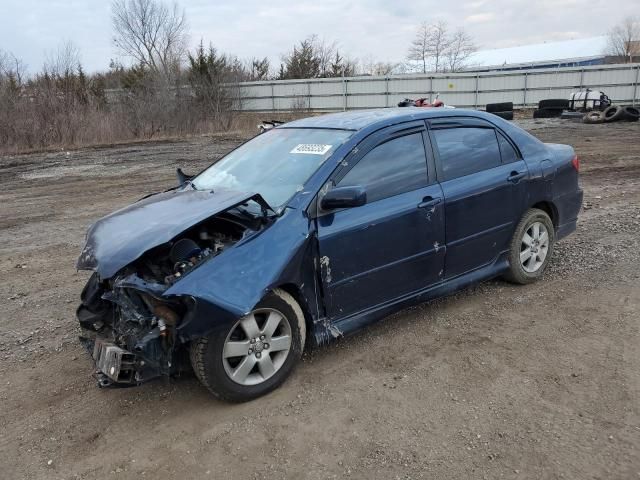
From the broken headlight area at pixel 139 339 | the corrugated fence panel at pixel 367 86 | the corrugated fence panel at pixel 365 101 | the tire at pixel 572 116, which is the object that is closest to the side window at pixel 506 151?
the broken headlight area at pixel 139 339

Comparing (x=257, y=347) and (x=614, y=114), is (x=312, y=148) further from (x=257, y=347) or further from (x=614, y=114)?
(x=614, y=114)

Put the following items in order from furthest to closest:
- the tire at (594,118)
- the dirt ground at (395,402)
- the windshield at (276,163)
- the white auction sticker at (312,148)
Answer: the tire at (594,118), the white auction sticker at (312,148), the windshield at (276,163), the dirt ground at (395,402)

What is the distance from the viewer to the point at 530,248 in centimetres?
471

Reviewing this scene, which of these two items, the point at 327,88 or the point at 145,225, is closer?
the point at 145,225

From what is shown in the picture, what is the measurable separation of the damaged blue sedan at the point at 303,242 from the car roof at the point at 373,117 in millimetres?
18

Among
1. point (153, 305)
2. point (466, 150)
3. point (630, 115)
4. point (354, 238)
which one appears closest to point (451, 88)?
point (630, 115)

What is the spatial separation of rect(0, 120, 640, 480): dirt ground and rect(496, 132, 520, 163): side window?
1.16m

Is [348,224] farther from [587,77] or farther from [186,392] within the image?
[587,77]

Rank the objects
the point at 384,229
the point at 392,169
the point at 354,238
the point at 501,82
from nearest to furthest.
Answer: the point at 354,238, the point at 384,229, the point at 392,169, the point at 501,82

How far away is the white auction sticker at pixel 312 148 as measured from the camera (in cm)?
368

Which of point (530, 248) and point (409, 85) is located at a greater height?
point (409, 85)

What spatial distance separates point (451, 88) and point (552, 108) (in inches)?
290

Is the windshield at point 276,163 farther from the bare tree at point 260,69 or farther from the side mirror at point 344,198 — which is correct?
the bare tree at point 260,69

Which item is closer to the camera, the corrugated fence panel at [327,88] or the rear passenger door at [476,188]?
the rear passenger door at [476,188]
